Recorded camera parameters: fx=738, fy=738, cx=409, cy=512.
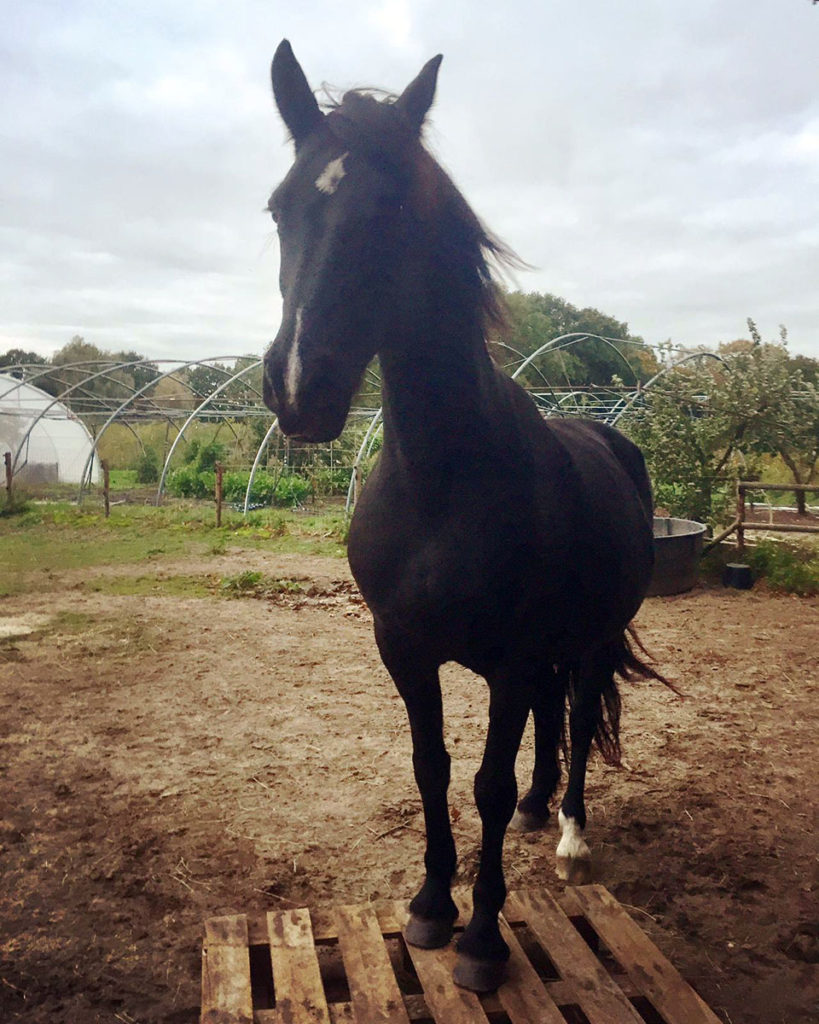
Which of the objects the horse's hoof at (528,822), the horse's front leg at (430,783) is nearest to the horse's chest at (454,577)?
the horse's front leg at (430,783)

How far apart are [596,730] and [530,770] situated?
2.32 ft

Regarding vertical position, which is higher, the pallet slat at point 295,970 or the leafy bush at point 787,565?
the leafy bush at point 787,565

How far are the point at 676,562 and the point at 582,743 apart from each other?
16.6 ft

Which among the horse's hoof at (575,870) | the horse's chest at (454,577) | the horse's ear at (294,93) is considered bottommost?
the horse's hoof at (575,870)

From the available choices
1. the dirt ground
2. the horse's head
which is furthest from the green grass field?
the horse's head

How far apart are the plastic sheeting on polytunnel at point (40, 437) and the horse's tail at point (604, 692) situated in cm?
1628

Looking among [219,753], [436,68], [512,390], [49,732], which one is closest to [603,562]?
[512,390]

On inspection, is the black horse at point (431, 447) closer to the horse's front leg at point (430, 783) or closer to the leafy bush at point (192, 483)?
the horse's front leg at point (430, 783)

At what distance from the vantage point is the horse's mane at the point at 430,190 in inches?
66.2

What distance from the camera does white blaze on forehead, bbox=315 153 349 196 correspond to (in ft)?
5.29

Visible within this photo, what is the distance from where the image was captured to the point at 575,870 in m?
2.86

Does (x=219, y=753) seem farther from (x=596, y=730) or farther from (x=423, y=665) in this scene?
(x=423, y=665)

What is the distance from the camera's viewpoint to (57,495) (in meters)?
16.4

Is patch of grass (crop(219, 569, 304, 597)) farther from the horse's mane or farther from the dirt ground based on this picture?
the horse's mane
